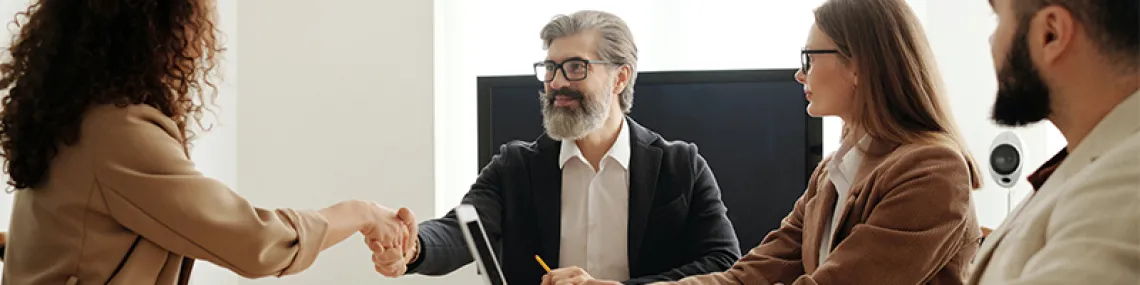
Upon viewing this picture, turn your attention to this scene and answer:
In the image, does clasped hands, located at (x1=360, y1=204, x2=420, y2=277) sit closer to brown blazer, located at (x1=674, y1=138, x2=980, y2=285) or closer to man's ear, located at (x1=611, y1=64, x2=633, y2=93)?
man's ear, located at (x1=611, y1=64, x2=633, y2=93)

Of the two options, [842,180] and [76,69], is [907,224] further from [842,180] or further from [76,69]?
[76,69]

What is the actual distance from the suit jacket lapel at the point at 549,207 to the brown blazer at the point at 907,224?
0.87 metres

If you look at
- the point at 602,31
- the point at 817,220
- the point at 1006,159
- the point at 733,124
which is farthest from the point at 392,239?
the point at 1006,159

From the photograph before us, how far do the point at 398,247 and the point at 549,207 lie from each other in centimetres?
41

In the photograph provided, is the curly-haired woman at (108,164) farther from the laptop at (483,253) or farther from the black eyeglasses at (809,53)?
the black eyeglasses at (809,53)

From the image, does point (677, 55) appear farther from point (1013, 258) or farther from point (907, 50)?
point (1013, 258)

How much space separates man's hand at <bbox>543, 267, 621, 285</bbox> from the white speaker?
2.41 m

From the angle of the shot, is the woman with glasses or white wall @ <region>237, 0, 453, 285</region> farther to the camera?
white wall @ <region>237, 0, 453, 285</region>

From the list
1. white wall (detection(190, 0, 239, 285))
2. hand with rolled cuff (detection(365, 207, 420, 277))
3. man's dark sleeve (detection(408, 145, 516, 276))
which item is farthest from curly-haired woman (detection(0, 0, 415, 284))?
white wall (detection(190, 0, 239, 285))

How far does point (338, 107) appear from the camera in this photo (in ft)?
12.9

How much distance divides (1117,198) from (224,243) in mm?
1245

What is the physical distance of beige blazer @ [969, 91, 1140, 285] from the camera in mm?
962

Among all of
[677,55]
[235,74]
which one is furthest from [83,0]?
[677,55]

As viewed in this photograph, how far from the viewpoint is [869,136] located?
187cm
